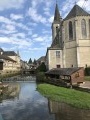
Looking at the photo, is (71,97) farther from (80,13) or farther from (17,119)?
(80,13)

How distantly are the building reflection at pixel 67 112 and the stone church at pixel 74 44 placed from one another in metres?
36.7

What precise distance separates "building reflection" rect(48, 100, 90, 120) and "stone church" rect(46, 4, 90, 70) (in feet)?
120

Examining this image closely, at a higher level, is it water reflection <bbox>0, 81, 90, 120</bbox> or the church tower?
the church tower

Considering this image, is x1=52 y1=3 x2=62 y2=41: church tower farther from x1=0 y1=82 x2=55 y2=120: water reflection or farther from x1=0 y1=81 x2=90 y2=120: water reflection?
x1=0 y1=81 x2=90 y2=120: water reflection

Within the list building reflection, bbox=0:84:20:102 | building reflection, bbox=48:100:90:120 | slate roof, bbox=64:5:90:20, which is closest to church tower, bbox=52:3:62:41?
slate roof, bbox=64:5:90:20

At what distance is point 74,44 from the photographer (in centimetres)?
6106

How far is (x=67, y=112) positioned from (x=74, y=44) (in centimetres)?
4111

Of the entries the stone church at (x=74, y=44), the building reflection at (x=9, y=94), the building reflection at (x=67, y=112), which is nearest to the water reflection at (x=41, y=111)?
the building reflection at (x=67, y=112)

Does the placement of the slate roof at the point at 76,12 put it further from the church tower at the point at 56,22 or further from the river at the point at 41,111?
the river at the point at 41,111

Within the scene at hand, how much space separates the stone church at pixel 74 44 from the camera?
198 ft

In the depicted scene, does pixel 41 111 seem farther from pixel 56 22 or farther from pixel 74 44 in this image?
pixel 56 22

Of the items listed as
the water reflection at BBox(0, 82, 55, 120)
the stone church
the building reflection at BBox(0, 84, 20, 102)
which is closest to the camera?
the water reflection at BBox(0, 82, 55, 120)

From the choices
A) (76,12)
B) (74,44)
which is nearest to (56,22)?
(76,12)

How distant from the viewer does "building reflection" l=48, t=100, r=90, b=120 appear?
19.3 metres
